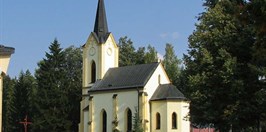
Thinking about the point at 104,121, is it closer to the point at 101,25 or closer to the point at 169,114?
the point at 169,114

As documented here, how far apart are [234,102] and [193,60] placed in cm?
449

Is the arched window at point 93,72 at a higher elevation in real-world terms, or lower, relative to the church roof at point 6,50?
higher

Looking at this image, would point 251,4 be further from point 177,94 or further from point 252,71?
point 177,94

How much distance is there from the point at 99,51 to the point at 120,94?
719cm

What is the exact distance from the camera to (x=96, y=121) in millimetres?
57406

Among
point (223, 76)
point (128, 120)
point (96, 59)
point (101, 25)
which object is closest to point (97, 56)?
point (96, 59)

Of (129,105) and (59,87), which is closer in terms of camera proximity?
(129,105)

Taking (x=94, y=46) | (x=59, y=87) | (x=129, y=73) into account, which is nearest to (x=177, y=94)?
(x=129, y=73)

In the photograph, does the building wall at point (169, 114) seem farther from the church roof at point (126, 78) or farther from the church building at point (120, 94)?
the church roof at point (126, 78)

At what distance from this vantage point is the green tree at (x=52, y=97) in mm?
62875

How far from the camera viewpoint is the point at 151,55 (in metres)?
72.8

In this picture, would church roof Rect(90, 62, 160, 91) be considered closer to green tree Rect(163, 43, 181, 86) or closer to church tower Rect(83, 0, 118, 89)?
church tower Rect(83, 0, 118, 89)

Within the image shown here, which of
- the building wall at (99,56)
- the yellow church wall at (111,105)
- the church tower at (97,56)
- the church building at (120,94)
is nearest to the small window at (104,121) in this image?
the church building at (120,94)

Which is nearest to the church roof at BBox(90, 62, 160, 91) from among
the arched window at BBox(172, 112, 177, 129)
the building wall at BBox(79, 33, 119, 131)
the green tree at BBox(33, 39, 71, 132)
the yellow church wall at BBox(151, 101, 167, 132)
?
the building wall at BBox(79, 33, 119, 131)
